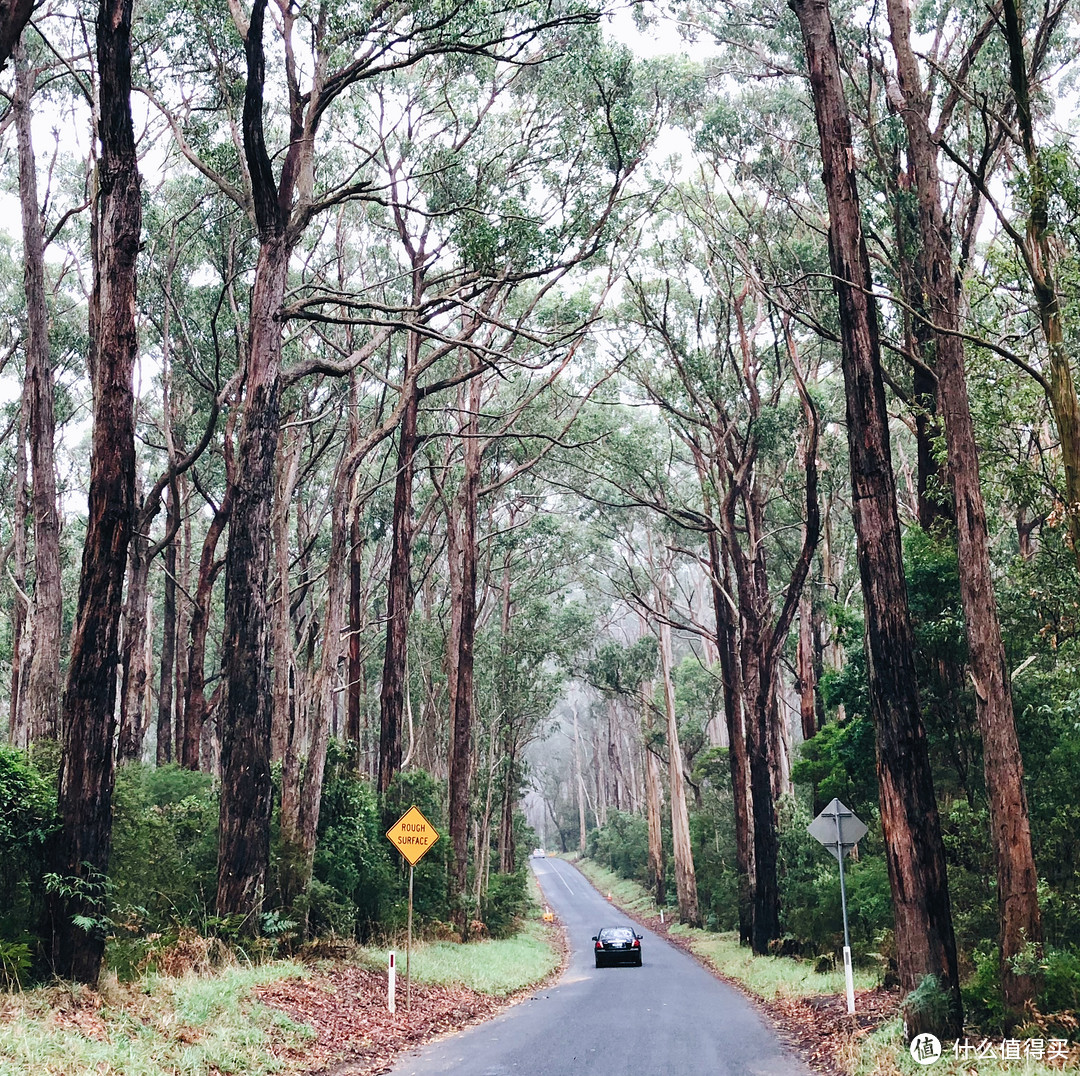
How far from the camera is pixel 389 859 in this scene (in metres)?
19.1

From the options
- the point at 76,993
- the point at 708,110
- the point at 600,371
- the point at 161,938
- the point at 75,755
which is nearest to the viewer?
the point at 76,993

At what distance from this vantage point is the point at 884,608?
10062 mm

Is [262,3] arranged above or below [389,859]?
above

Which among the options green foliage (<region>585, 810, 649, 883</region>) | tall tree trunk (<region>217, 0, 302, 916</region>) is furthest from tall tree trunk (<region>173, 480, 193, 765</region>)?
green foliage (<region>585, 810, 649, 883</region>)

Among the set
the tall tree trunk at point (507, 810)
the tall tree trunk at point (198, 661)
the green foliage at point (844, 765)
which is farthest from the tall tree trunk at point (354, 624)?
the tall tree trunk at point (507, 810)

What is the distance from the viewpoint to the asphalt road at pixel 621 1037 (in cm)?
991

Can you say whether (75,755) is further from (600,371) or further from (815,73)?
(600,371)

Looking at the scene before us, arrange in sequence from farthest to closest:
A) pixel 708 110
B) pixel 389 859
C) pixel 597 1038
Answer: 1. pixel 708 110
2. pixel 389 859
3. pixel 597 1038

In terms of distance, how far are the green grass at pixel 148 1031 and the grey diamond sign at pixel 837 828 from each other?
740 centimetres

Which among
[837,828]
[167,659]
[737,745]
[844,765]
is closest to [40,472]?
[837,828]

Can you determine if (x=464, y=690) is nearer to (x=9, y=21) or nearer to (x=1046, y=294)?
(x=1046, y=294)

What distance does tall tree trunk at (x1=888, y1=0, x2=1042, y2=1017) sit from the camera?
9656 millimetres

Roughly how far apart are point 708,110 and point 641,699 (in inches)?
960

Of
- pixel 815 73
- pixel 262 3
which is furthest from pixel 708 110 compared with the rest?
pixel 262 3
